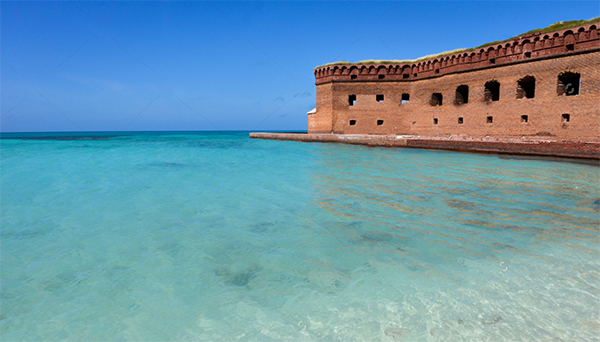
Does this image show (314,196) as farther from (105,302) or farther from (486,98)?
(486,98)

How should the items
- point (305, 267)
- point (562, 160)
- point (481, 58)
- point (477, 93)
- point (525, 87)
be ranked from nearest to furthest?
point (305, 267) < point (562, 160) < point (525, 87) < point (481, 58) < point (477, 93)

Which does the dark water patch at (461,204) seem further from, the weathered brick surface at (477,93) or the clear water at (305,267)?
the weathered brick surface at (477,93)

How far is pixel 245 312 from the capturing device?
2.31 metres

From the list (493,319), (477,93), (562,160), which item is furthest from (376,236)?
(477,93)

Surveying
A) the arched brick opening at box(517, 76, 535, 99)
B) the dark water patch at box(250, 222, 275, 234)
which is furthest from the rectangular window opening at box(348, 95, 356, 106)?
the dark water patch at box(250, 222, 275, 234)

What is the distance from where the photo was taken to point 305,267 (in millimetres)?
3021

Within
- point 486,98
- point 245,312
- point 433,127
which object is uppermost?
point 486,98

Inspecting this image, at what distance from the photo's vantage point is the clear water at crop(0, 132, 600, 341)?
2.15 meters

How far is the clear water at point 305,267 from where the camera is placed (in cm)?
215

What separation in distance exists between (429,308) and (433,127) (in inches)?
784

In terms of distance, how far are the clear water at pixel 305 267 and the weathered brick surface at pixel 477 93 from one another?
10727 mm

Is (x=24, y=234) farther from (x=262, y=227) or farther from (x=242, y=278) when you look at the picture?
(x=242, y=278)

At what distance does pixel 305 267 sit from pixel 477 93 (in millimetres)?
18476

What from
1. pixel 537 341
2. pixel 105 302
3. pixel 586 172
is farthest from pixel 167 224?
pixel 586 172
